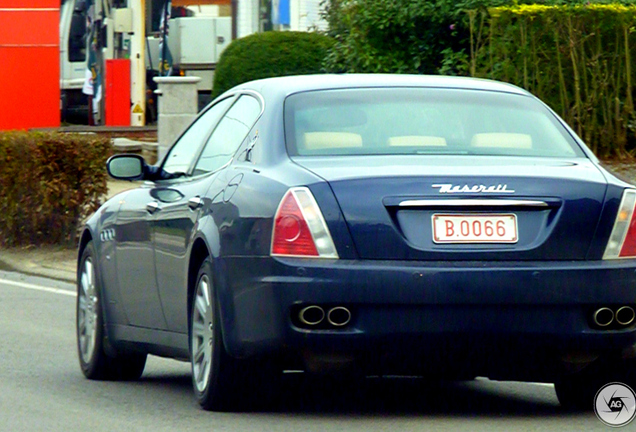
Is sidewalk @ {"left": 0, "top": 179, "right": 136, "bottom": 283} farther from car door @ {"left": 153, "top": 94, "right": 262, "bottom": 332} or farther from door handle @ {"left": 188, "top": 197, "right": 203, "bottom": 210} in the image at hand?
door handle @ {"left": 188, "top": 197, "right": 203, "bottom": 210}

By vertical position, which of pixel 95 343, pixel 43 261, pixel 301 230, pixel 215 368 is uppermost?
pixel 301 230

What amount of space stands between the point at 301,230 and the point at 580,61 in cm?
1124

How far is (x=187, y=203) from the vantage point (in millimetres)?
7242

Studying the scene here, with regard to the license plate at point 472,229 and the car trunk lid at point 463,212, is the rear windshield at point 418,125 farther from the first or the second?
the license plate at point 472,229

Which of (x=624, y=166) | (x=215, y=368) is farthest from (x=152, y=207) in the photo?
(x=624, y=166)

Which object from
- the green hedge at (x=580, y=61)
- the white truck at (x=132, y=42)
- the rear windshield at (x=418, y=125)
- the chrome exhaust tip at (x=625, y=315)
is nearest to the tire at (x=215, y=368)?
the rear windshield at (x=418, y=125)

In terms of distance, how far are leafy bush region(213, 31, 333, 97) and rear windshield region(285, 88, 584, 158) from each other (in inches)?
583

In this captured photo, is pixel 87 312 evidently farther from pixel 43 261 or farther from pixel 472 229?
pixel 43 261

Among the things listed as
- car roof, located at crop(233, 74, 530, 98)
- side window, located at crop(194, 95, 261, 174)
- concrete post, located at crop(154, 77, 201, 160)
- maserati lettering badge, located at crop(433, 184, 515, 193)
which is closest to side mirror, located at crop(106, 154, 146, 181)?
side window, located at crop(194, 95, 261, 174)

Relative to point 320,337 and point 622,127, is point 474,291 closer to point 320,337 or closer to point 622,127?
point 320,337

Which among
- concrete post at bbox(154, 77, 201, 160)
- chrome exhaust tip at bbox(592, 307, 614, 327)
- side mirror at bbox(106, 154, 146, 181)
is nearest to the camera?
chrome exhaust tip at bbox(592, 307, 614, 327)

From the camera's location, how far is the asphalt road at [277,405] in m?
6.59

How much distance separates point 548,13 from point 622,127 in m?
1.47

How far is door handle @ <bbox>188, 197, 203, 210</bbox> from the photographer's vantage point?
Answer: 704cm
